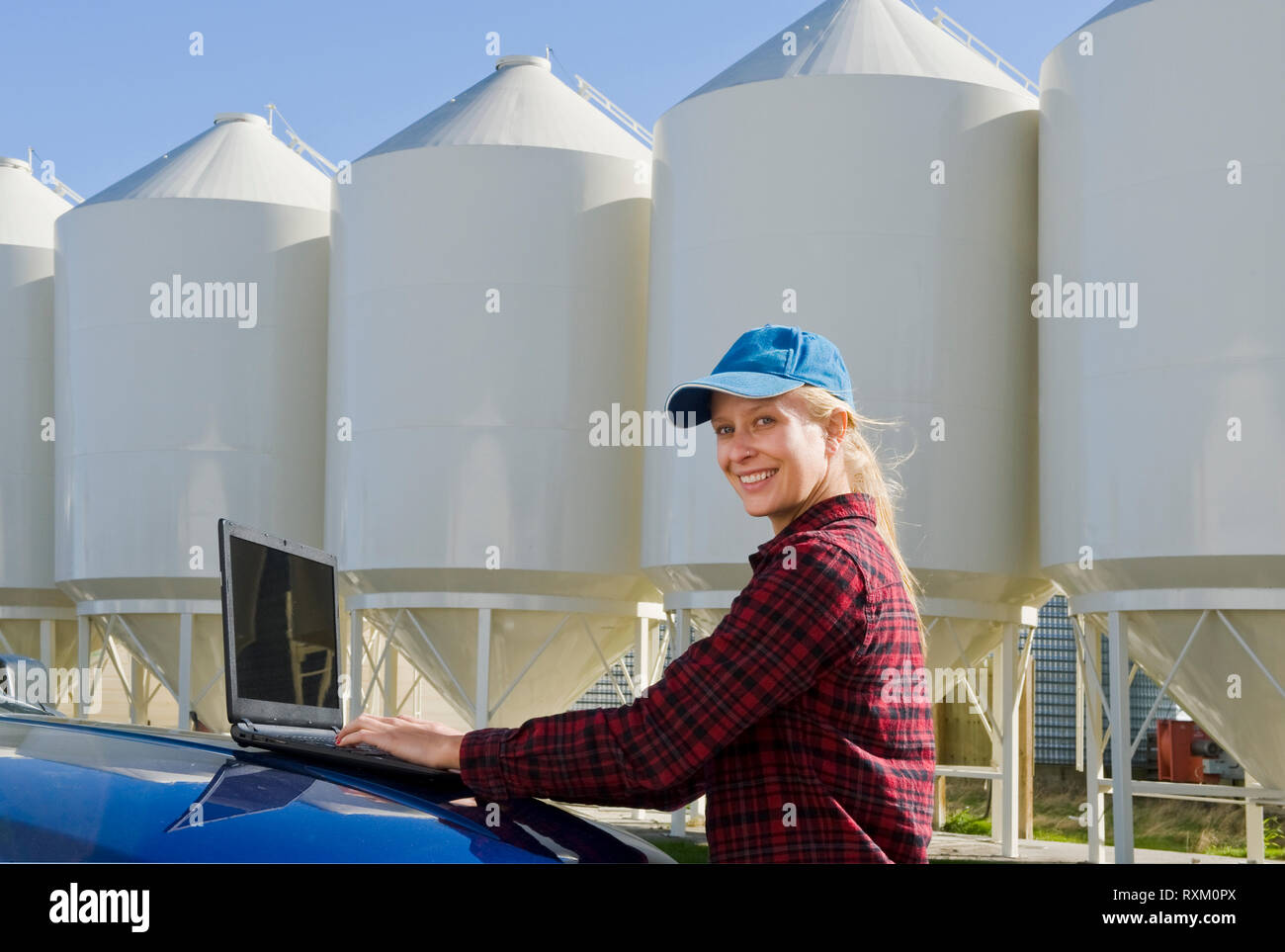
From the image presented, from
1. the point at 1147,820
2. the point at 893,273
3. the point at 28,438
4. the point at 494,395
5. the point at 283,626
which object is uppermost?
the point at 893,273

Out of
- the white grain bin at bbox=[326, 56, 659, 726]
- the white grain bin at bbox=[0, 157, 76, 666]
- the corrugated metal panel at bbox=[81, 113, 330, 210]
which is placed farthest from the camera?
the white grain bin at bbox=[0, 157, 76, 666]

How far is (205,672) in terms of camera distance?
19188 millimetres

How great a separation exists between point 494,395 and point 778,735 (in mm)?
14000

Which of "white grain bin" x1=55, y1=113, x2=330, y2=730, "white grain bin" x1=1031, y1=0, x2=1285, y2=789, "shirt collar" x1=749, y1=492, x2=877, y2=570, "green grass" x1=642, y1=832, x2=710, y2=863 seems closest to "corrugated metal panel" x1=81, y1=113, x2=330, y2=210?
"white grain bin" x1=55, y1=113, x2=330, y2=730

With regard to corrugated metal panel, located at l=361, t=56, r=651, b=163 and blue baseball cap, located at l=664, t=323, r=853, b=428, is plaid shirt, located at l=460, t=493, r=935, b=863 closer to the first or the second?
blue baseball cap, located at l=664, t=323, r=853, b=428

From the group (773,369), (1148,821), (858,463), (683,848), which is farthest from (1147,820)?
(773,369)

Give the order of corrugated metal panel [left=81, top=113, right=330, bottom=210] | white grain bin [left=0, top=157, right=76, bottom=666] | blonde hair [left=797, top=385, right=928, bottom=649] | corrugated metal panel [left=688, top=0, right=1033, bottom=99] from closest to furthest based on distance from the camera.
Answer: blonde hair [left=797, top=385, right=928, bottom=649]
corrugated metal panel [left=688, top=0, right=1033, bottom=99]
corrugated metal panel [left=81, top=113, right=330, bottom=210]
white grain bin [left=0, top=157, right=76, bottom=666]

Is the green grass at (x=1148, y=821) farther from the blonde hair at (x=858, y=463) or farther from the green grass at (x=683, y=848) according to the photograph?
the blonde hair at (x=858, y=463)

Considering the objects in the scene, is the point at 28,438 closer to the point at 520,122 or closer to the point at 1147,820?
the point at 520,122

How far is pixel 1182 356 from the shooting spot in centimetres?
1178

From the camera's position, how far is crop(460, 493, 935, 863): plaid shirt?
2031mm

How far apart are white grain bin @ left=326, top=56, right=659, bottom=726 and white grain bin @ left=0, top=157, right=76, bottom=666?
7.62 meters

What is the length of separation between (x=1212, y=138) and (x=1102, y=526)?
345 cm
